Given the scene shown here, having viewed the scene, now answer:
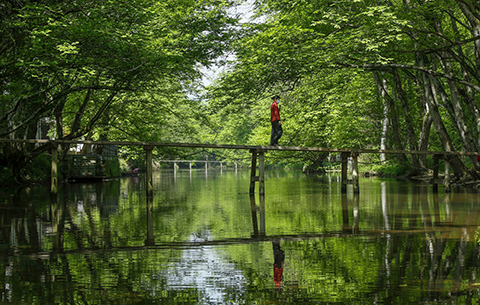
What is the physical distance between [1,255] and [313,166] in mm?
42972

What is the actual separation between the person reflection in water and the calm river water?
0.5 inches

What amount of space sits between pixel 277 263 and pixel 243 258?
0.54 m

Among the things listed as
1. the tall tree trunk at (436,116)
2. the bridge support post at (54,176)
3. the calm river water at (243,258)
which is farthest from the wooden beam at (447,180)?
the bridge support post at (54,176)

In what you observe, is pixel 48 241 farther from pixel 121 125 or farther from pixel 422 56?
pixel 121 125

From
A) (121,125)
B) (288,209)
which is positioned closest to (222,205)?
(288,209)

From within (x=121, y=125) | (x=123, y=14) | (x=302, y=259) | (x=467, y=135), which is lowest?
(x=302, y=259)

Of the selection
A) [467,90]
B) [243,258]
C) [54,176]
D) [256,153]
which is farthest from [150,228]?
[467,90]

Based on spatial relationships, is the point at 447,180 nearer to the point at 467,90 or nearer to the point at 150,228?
the point at 467,90

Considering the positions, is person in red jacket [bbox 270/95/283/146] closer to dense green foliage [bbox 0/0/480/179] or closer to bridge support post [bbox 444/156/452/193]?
dense green foliage [bbox 0/0/480/179]

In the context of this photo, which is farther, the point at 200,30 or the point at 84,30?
the point at 200,30

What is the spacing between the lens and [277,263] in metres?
6.07

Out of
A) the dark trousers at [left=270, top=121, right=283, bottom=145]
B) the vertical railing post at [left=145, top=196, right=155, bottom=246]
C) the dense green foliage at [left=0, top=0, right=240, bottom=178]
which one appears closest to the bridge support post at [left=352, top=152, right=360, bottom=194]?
the dark trousers at [left=270, top=121, right=283, bottom=145]

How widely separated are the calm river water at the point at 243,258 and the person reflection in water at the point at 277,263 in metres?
0.01

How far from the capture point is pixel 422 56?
69.5 feet
